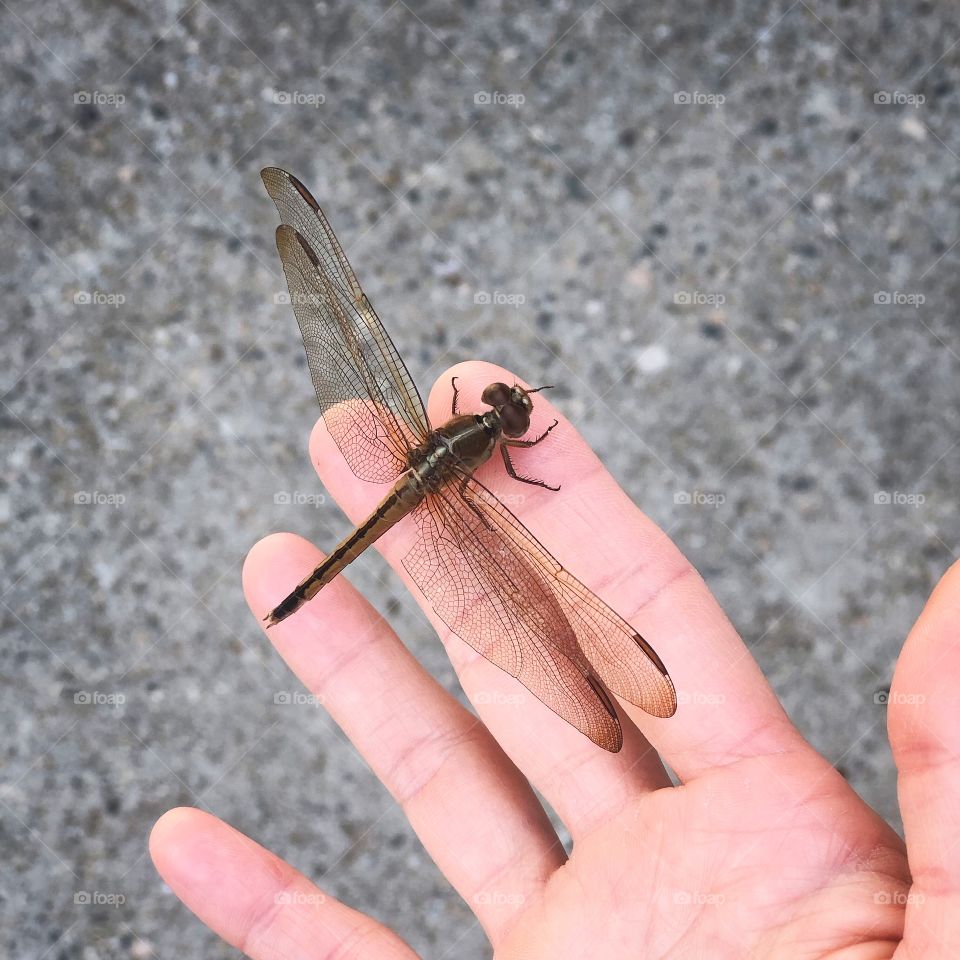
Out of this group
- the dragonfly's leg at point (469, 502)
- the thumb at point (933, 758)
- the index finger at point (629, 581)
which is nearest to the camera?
the thumb at point (933, 758)

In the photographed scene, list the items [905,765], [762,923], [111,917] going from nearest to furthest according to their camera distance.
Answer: [905,765]
[762,923]
[111,917]

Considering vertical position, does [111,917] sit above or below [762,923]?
above

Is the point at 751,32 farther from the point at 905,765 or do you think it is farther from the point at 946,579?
the point at 905,765

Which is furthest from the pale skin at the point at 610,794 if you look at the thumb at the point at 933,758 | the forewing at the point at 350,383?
the forewing at the point at 350,383

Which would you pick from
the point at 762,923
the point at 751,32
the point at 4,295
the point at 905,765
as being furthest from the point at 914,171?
the point at 4,295

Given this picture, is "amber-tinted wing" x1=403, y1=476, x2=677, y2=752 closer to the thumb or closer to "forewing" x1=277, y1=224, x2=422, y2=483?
"forewing" x1=277, y1=224, x2=422, y2=483

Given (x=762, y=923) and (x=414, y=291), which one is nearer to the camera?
(x=762, y=923)

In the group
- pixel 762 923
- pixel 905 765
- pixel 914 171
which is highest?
pixel 914 171

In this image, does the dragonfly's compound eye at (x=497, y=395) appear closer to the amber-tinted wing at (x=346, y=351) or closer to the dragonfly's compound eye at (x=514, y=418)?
the dragonfly's compound eye at (x=514, y=418)

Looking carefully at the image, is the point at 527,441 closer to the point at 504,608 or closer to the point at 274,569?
the point at 504,608
